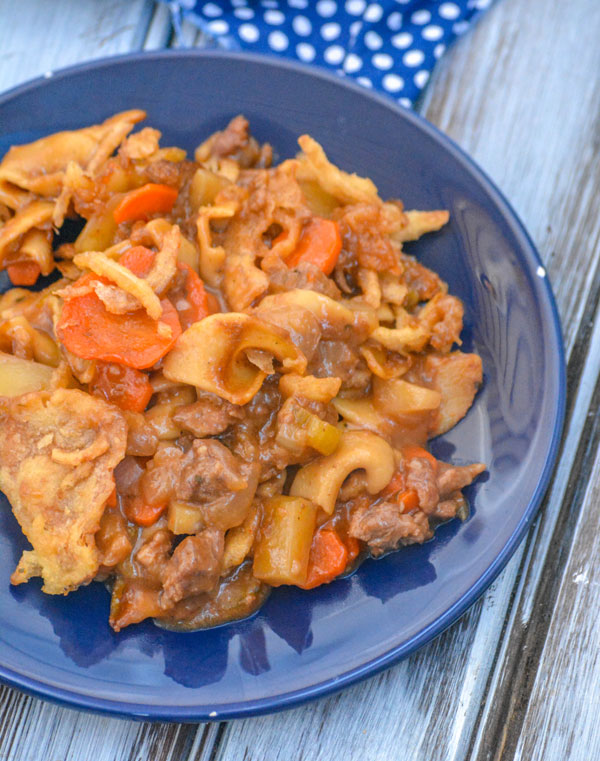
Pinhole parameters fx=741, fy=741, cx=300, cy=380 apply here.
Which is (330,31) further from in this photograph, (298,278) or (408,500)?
(408,500)

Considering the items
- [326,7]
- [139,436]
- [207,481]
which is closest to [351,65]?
[326,7]

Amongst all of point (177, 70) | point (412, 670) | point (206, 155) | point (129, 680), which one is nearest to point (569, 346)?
point (412, 670)

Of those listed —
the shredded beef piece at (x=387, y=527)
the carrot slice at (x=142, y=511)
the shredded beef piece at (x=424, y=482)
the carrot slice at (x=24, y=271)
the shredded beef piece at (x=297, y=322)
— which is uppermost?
the shredded beef piece at (x=297, y=322)

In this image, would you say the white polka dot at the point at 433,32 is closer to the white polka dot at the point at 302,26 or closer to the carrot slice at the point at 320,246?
the white polka dot at the point at 302,26

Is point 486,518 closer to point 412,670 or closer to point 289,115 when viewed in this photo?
point 412,670

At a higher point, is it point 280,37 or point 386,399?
point 280,37

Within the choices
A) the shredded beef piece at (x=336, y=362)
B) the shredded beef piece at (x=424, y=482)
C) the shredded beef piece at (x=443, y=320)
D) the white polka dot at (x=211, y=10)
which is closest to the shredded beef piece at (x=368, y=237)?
the shredded beef piece at (x=443, y=320)
